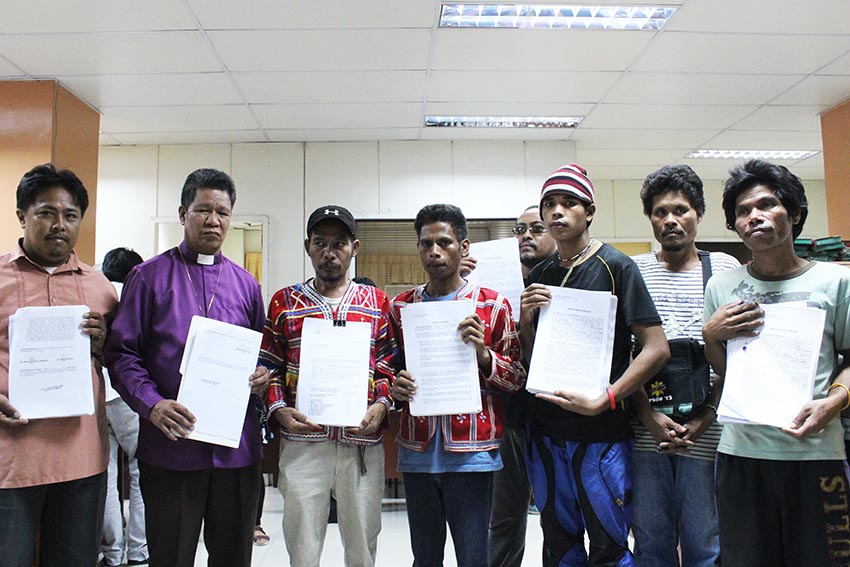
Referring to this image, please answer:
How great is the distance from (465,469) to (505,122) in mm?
4311

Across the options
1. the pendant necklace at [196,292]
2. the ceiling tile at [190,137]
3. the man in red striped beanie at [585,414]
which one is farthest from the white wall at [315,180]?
the man in red striped beanie at [585,414]

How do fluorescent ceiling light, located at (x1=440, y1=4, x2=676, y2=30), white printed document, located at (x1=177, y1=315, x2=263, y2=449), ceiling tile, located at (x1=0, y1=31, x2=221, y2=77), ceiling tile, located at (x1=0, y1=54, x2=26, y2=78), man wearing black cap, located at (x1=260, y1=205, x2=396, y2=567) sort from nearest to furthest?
white printed document, located at (x1=177, y1=315, x2=263, y2=449) → man wearing black cap, located at (x1=260, y1=205, x2=396, y2=567) → fluorescent ceiling light, located at (x1=440, y1=4, x2=676, y2=30) → ceiling tile, located at (x1=0, y1=31, x2=221, y2=77) → ceiling tile, located at (x1=0, y1=54, x2=26, y2=78)

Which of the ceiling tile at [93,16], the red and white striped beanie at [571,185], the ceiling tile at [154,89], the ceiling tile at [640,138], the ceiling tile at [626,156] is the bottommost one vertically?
the red and white striped beanie at [571,185]

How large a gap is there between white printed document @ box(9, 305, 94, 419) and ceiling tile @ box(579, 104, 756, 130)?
453 cm

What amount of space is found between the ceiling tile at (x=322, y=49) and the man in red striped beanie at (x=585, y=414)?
240cm

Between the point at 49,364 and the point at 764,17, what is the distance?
13.7 feet

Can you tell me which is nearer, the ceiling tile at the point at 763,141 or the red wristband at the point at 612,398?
the red wristband at the point at 612,398

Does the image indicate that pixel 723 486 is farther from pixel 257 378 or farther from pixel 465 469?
pixel 257 378

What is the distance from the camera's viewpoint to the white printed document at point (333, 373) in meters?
1.90

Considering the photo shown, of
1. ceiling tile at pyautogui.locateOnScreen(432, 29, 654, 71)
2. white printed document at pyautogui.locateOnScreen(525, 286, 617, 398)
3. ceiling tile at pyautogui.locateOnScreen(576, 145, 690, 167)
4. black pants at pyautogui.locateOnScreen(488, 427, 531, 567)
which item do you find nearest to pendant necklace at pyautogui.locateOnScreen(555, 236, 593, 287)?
white printed document at pyautogui.locateOnScreen(525, 286, 617, 398)

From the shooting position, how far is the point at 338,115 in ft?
17.3

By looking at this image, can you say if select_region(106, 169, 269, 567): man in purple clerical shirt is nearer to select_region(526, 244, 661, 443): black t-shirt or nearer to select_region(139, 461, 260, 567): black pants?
select_region(139, 461, 260, 567): black pants

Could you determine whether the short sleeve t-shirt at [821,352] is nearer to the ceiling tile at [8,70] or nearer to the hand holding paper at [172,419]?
the hand holding paper at [172,419]

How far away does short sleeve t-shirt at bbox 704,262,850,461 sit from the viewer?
1.60 metres
